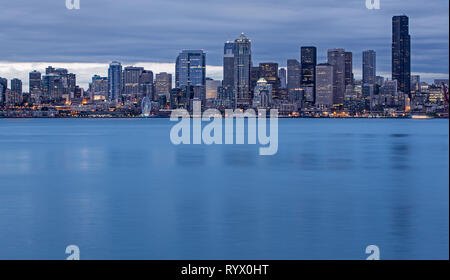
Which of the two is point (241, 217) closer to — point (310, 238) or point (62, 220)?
point (310, 238)

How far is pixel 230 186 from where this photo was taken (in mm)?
34156

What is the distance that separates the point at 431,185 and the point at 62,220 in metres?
21.6

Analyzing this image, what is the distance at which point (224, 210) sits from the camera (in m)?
25.6

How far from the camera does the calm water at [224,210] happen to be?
1858 centimetres

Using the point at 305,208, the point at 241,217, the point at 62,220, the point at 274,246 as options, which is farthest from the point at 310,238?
the point at 62,220

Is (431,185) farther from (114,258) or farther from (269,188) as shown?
(114,258)

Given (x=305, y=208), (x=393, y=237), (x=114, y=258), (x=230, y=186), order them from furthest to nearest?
(x=230, y=186), (x=305, y=208), (x=393, y=237), (x=114, y=258)

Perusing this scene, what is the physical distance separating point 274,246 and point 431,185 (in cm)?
1908

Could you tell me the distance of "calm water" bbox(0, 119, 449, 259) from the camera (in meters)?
18.6

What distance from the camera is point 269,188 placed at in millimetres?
33031

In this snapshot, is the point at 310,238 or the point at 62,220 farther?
the point at 62,220
